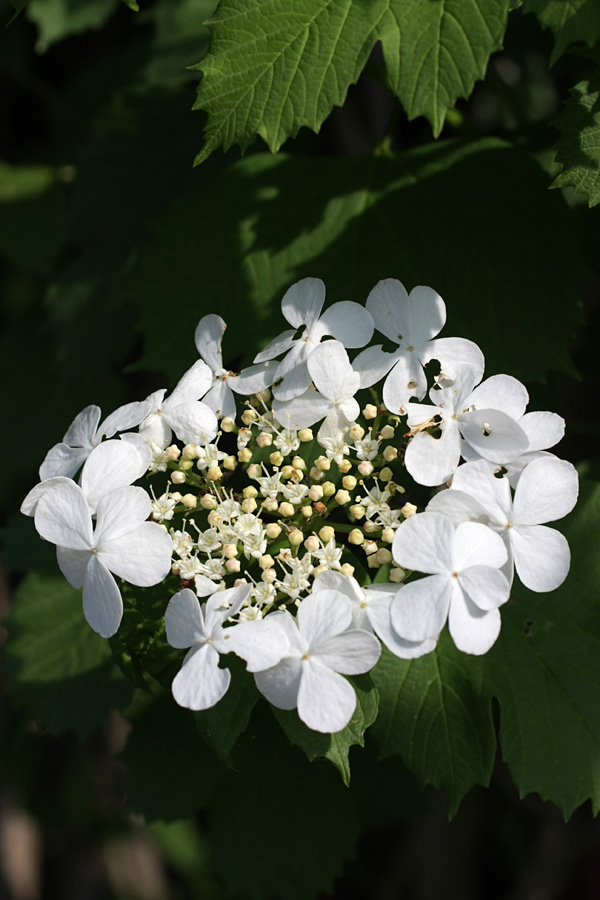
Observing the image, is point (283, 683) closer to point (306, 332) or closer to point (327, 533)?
point (327, 533)

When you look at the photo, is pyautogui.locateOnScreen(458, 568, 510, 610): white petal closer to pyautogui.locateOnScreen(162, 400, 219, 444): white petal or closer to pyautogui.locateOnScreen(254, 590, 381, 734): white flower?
pyautogui.locateOnScreen(254, 590, 381, 734): white flower

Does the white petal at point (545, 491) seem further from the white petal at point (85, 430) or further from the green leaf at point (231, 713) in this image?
the white petal at point (85, 430)

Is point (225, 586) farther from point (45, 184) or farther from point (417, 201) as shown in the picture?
point (45, 184)

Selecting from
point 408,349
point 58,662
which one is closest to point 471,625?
point 408,349

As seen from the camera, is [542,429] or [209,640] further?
[542,429]

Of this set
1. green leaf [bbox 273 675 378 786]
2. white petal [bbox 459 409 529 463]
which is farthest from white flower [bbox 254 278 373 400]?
green leaf [bbox 273 675 378 786]

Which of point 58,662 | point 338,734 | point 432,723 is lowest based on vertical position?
point 58,662

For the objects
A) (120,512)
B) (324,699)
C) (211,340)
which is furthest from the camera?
(211,340)
